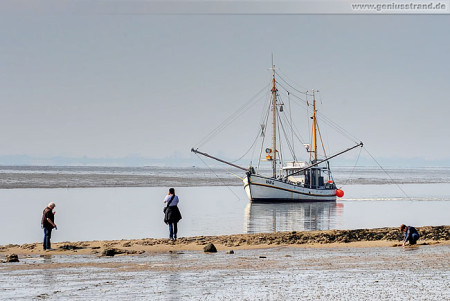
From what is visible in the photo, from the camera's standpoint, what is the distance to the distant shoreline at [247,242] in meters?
20.2

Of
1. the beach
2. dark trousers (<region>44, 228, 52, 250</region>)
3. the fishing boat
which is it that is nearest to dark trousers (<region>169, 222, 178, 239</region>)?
the beach

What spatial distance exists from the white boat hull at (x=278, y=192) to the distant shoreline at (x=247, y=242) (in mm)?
30348

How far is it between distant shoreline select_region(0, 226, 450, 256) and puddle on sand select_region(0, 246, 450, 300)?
4.37 ft

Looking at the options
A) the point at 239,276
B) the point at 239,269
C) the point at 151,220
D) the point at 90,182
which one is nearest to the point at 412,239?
the point at 239,269

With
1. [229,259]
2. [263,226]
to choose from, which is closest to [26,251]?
[229,259]

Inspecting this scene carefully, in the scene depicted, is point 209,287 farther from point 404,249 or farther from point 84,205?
point 84,205

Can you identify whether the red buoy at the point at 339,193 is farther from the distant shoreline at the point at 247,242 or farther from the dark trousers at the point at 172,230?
the dark trousers at the point at 172,230

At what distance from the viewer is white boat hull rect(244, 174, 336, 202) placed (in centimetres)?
5481

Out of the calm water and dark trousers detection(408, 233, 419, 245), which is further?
the calm water

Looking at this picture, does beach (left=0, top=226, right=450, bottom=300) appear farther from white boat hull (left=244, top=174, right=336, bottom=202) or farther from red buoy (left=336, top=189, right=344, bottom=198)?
red buoy (left=336, top=189, right=344, bottom=198)

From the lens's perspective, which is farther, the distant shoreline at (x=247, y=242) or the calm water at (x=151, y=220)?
the calm water at (x=151, y=220)

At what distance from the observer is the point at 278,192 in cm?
5631

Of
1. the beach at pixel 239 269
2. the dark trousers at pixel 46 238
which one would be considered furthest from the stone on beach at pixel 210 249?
the dark trousers at pixel 46 238

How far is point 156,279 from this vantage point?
1443 cm
